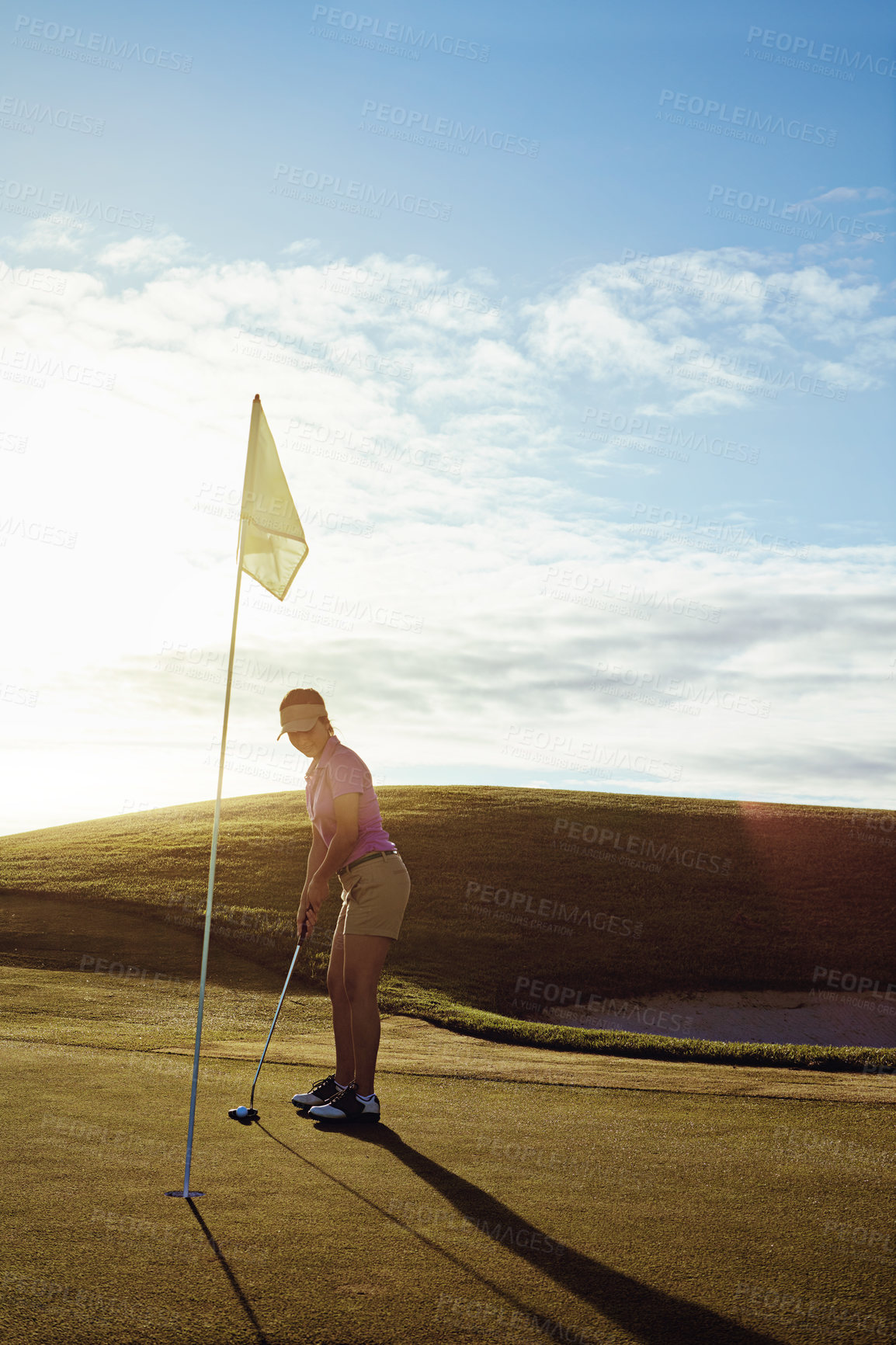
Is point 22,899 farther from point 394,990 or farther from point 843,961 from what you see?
point 843,961

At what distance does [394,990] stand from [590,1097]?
11.5m

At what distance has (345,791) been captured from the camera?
5.60 metres

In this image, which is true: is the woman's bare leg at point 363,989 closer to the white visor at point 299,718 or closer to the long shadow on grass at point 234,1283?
the white visor at point 299,718

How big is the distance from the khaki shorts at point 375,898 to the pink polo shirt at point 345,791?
10 cm

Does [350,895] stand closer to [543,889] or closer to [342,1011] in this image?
[342,1011]

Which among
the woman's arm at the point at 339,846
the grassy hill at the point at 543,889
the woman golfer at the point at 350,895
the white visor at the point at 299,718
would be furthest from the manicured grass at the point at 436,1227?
the grassy hill at the point at 543,889

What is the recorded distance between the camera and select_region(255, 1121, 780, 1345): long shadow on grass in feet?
9.87

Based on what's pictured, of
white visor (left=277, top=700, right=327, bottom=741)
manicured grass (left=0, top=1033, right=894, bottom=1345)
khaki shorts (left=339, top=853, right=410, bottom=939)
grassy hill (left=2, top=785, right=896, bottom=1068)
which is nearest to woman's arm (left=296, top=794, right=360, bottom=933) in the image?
khaki shorts (left=339, top=853, right=410, bottom=939)

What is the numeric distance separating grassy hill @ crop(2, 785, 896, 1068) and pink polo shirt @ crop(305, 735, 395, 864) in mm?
9335

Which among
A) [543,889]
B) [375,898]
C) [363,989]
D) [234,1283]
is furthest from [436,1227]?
[543,889]

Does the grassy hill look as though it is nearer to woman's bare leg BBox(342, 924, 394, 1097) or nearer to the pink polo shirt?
woman's bare leg BBox(342, 924, 394, 1097)

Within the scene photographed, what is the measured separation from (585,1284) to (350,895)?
274cm

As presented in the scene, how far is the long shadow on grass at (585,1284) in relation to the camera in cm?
301

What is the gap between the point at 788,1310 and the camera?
3.20m
